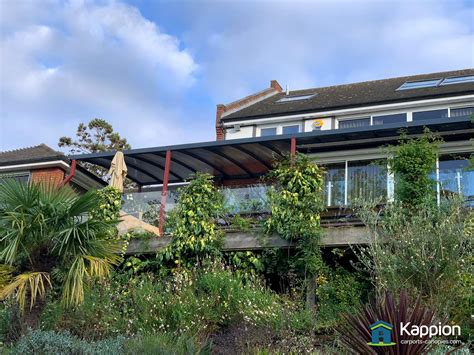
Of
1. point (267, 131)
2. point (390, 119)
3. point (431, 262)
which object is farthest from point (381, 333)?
point (267, 131)

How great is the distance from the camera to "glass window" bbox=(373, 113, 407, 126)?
1969 cm

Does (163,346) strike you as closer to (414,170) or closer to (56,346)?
(56,346)

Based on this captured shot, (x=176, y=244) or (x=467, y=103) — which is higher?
(x=467, y=103)

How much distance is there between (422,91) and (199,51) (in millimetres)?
11203

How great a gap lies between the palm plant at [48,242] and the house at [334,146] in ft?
13.1

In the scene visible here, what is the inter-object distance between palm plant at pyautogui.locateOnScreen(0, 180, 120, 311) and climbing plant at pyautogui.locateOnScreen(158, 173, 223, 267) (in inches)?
110

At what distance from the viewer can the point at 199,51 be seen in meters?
11.5

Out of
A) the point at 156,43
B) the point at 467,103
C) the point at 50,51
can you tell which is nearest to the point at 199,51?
the point at 156,43

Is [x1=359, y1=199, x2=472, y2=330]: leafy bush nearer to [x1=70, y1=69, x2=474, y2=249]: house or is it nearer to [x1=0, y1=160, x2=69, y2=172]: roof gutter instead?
[x1=70, y1=69, x2=474, y2=249]: house

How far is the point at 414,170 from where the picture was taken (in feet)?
42.2

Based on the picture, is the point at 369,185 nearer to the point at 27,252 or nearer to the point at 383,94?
the point at 383,94

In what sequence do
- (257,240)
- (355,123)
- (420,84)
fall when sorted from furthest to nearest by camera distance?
(420,84), (355,123), (257,240)

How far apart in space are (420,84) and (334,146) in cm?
658

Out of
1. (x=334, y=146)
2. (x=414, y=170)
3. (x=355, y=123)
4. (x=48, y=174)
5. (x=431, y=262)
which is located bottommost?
(x=431, y=262)
